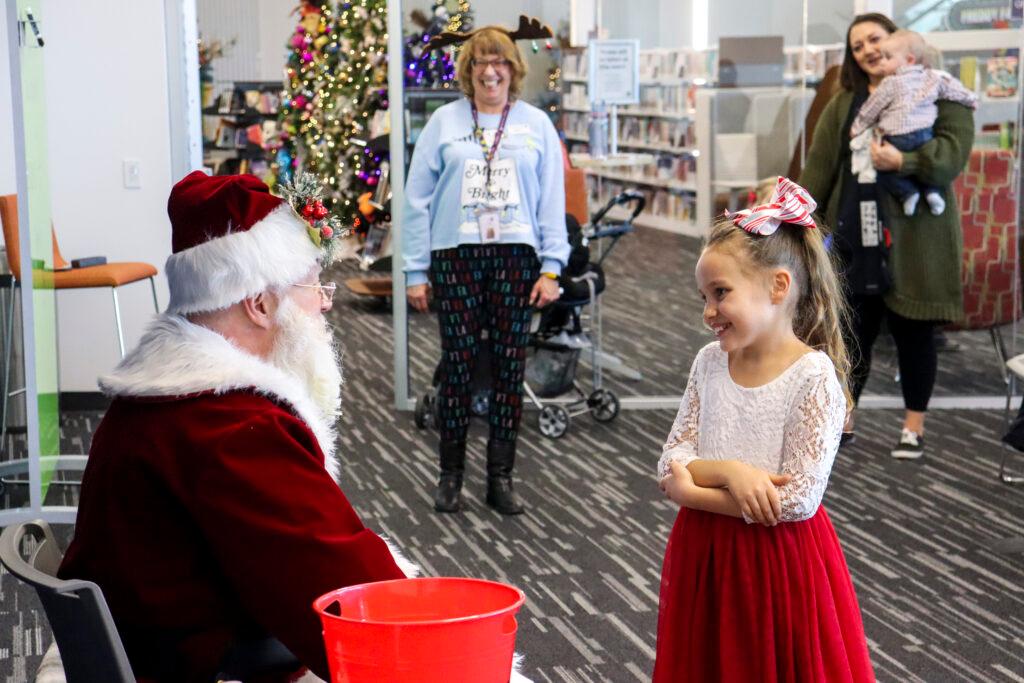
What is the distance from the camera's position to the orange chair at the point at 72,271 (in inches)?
189

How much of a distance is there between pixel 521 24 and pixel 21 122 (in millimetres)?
1793

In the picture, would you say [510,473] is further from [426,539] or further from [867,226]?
[867,226]

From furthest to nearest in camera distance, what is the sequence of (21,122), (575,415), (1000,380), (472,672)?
(1000,380), (575,415), (21,122), (472,672)

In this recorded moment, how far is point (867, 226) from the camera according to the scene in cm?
515

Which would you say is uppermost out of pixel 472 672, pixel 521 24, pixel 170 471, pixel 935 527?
pixel 521 24

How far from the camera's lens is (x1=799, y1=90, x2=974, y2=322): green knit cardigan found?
5047mm

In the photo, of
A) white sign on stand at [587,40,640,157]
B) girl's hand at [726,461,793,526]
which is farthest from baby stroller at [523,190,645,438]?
girl's hand at [726,461,793,526]

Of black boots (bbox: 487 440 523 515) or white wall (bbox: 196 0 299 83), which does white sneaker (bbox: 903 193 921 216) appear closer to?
black boots (bbox: 487 440 523 515)

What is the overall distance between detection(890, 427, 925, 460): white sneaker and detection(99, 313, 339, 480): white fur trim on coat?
12.4ft

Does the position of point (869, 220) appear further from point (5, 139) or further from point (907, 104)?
point (5, 139)

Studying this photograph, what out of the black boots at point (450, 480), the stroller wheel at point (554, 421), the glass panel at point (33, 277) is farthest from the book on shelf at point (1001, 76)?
the glass panel at point (33, 277)

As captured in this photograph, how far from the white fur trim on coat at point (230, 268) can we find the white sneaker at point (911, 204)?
12.1 ft

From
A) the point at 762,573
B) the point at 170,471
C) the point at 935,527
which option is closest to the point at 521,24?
the point at 935,527

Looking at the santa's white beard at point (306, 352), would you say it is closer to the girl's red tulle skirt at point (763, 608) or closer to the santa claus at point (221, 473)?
the santa claus at point (221, 473)
